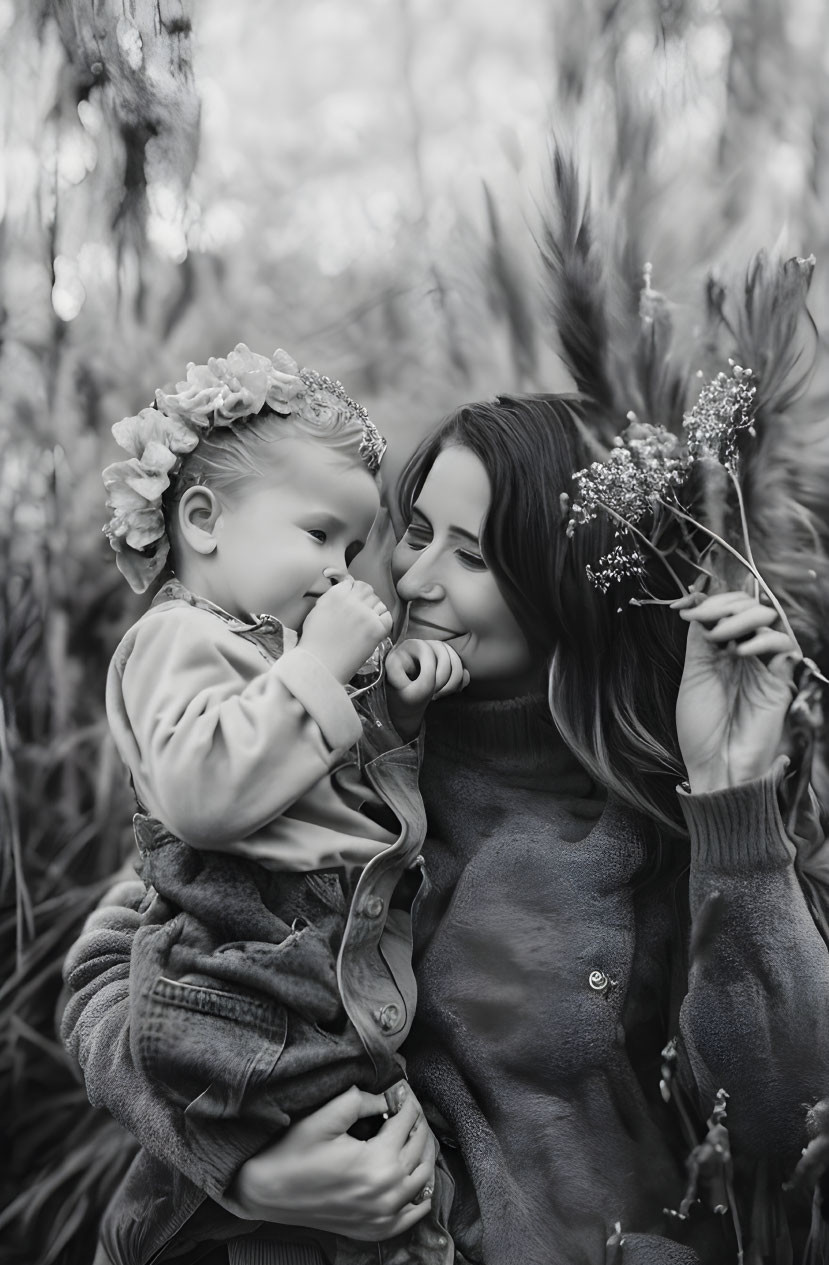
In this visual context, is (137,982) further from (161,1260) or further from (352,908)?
(161,1260)

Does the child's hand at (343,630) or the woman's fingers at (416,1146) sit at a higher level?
the child's hand at (343,630)

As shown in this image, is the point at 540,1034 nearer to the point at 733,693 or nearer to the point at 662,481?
the point at 733,693

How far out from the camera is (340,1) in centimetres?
119

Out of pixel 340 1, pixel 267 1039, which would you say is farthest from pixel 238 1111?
pixel 340 1

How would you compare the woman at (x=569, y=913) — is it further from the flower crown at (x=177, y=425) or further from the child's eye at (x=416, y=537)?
the flower crown at (x=177, y=425)

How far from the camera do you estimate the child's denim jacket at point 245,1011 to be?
878mm

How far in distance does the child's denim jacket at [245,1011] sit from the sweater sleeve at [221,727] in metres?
0.06

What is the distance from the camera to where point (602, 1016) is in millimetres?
989

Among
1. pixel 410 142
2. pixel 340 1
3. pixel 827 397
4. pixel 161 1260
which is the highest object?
pixel 340 1

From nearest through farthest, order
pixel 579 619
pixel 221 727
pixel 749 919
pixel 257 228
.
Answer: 1. pixel 221 727
2. pixel 749 919
3. pixel 579 619
4. pixel 257 228

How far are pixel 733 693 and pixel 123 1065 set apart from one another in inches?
24.7

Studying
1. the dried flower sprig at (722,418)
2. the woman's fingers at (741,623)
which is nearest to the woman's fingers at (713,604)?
the woman's fingers at (741,623)

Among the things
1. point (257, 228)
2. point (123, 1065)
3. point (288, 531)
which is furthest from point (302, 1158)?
point (257, 228)

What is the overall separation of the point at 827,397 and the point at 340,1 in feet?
2.15
